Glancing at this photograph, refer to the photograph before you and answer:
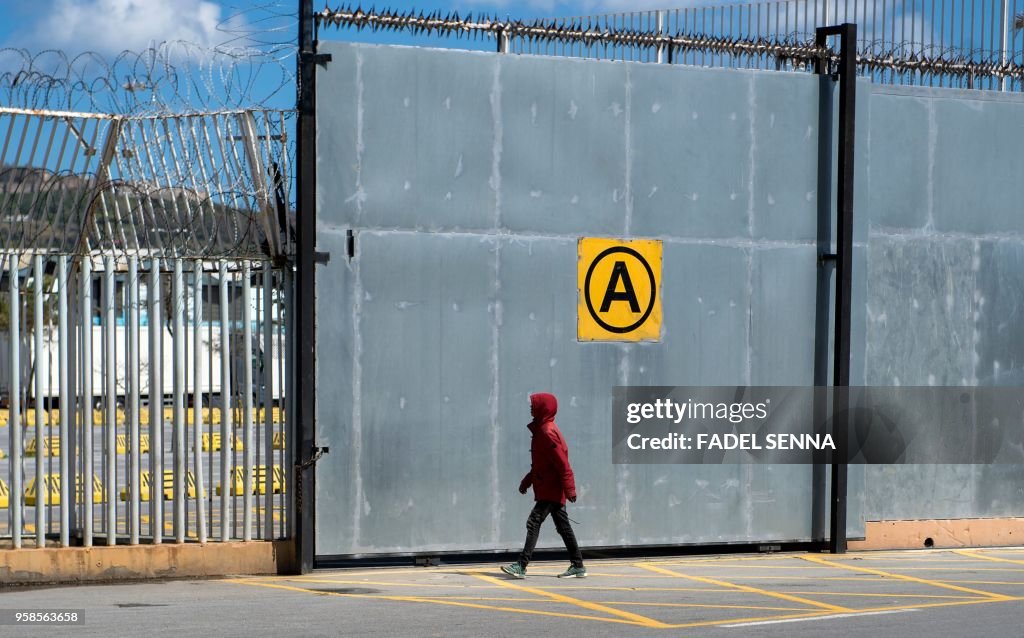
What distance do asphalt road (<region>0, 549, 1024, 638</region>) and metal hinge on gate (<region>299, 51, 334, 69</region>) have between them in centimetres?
433

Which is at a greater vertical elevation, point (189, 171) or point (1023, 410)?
point (189, 171)

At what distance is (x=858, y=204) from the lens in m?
13.4

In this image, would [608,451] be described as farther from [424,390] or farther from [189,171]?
[189,171]

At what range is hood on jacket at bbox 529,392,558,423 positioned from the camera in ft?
37.6

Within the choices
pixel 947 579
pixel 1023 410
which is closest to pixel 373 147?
pixel 947 579

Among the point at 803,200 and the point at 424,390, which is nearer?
the point at 424,390

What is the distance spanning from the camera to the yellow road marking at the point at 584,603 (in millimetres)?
9391

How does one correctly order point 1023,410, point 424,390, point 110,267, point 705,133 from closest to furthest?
1. point 110,267
2. point 424,390
3. point 705,133
4. point 1023,410

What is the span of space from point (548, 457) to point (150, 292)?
11.7 ft

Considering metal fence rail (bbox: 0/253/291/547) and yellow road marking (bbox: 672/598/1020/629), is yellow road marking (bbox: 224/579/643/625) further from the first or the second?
metal fence rail (bbox: 0/253/291/547)

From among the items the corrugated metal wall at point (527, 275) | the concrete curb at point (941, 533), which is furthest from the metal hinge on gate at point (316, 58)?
the concrete curb at point (941, 533)

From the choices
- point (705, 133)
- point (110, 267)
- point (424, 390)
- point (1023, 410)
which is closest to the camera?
point (110, 267)

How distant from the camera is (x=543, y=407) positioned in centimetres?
1145

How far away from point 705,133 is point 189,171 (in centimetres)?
475
